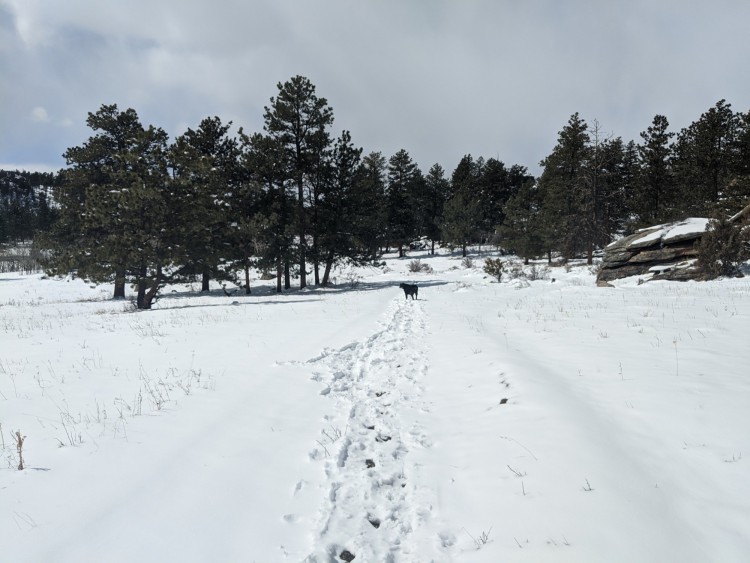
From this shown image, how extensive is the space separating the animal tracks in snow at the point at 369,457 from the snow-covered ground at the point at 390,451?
1.0 inches

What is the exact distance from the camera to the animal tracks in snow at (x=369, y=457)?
2.96 metres

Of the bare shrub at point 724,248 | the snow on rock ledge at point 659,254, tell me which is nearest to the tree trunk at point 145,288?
the snow on rock ledge at point 659,254

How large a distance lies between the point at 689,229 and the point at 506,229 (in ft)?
78.9

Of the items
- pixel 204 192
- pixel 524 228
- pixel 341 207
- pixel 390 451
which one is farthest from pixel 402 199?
pixel 390 451

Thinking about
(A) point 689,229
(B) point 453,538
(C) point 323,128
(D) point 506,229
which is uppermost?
(C) point 323,128

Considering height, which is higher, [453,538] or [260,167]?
[260,167]

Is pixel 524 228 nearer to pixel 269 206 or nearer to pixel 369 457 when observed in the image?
pixel 269 206

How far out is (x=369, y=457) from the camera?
4164 millimetres

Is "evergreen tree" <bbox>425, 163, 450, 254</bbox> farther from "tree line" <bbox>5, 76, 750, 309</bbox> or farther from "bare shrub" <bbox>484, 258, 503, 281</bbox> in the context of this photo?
"bare shrub" <bbox>484, 258, 503, 281</bbox>

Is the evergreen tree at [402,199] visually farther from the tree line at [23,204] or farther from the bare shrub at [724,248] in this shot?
the tree line at [23,204]

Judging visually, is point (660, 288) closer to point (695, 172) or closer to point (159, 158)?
point (695, 172)

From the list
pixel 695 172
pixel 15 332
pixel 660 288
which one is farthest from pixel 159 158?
pixel 695 172

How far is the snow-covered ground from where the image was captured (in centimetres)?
274

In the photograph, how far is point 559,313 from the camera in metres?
11.7
